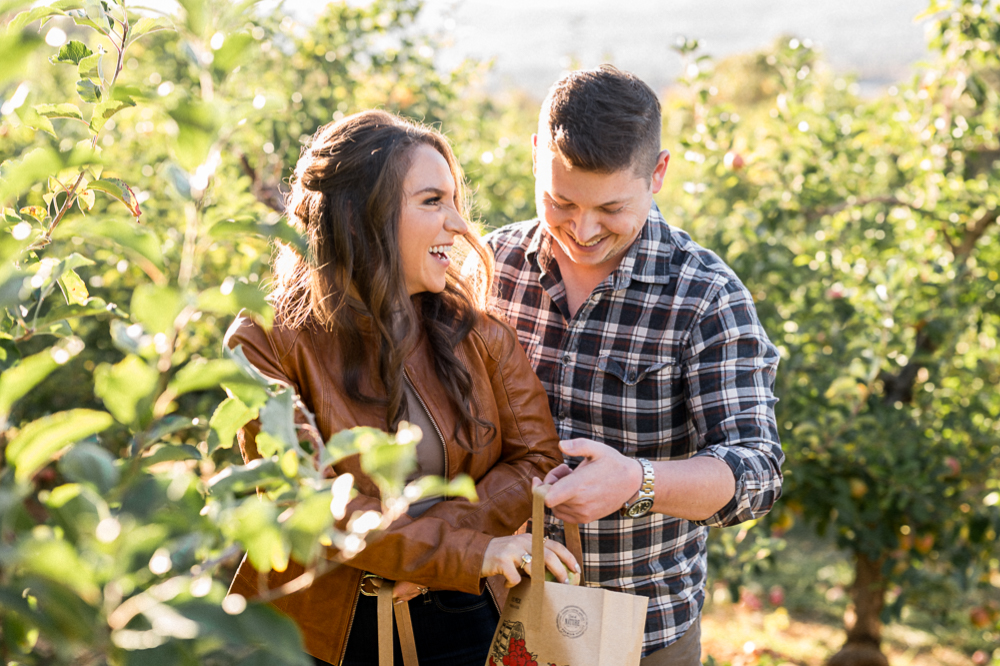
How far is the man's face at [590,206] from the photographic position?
1765 mm

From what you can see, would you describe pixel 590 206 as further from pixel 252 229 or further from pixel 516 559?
pixel 252 229

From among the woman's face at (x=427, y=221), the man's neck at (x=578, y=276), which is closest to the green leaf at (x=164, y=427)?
the woman's face at (x=427, y=221)

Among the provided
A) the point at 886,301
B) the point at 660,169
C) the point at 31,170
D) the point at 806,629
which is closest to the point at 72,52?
the point at 31,170

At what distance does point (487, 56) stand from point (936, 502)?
287 centimetres

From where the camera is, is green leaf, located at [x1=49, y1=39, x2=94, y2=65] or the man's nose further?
the man's nose

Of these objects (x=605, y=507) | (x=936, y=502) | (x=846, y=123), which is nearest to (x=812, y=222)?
(x=846, y=123)

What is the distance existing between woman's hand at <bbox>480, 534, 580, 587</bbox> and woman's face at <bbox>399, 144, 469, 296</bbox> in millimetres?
569

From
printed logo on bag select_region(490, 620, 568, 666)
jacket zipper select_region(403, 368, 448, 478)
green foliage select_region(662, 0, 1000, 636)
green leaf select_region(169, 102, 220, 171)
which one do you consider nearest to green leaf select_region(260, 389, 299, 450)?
green leaf select_region(169, 102, 220, 171)

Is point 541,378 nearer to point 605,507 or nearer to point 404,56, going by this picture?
point 605,507

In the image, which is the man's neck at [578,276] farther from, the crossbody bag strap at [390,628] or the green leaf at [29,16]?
the green leaf at [29,16]

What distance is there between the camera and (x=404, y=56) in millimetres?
4043

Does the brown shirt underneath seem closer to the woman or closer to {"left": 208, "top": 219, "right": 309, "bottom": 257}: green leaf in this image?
the woman

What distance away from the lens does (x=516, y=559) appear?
58.0 inches

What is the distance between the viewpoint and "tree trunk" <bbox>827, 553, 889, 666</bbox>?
3.54 metres
